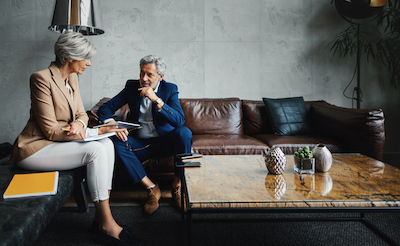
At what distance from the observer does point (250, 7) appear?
3.84 metres

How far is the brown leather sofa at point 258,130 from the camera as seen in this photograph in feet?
8.91

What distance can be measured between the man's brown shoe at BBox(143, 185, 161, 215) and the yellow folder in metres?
0.79

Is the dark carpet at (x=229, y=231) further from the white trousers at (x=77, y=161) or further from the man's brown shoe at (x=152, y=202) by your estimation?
Result: the white trousers at (x=77, y=161)

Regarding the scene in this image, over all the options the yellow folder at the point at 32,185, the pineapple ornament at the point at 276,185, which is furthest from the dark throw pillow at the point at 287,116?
the yellow folder at the point at 32,185

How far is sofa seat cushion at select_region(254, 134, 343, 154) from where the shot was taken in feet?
9.34

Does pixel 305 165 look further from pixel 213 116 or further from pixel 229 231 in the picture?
pixel 213 116

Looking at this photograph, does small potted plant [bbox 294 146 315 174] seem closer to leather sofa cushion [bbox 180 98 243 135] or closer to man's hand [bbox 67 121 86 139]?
man's hand [bbox 67 121 86 139]

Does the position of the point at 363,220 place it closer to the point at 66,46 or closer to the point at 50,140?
the point at 50,140

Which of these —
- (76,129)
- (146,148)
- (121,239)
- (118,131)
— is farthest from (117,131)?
(121,239)

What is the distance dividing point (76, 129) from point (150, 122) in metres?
0.81

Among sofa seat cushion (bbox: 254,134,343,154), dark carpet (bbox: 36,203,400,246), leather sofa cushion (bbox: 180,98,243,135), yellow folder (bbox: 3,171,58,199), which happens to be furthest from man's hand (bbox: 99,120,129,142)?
sofa seat cushion (bbox: 254,134,343,154)

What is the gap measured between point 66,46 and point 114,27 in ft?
6.18

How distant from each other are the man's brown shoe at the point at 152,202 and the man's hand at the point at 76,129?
68 cm

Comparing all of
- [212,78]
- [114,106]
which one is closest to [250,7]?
[212,78]
